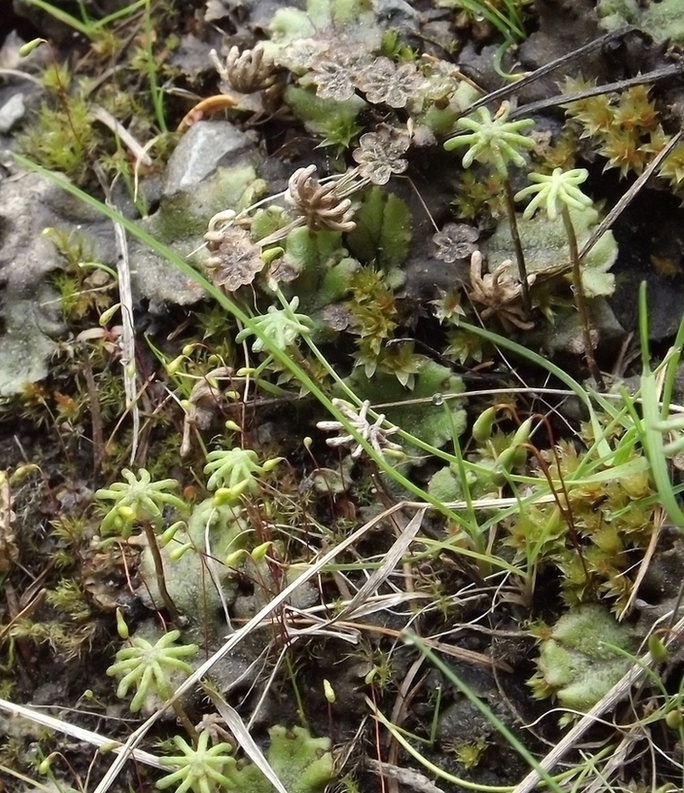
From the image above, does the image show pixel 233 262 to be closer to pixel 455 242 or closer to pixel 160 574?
pixel 455 242

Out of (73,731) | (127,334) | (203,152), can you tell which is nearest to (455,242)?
(203,152)

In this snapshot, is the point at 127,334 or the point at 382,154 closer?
the point at 382,154

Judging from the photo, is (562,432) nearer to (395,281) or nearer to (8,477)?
(395,281)

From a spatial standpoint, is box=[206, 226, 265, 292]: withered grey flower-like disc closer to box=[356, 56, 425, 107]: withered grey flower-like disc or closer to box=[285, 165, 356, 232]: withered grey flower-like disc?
box=[285, 165, 356, 232]: withered grey flower-like disc

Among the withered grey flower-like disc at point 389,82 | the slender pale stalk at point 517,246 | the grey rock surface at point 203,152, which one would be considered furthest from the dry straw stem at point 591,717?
the grey rock surface at point 203,152

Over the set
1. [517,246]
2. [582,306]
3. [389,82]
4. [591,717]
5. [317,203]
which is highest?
[389,82]

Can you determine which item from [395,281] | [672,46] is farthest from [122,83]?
[672,46]

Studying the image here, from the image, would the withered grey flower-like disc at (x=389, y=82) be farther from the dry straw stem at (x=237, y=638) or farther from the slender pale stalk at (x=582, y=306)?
the dry straw stem at (x=237, y=638)
